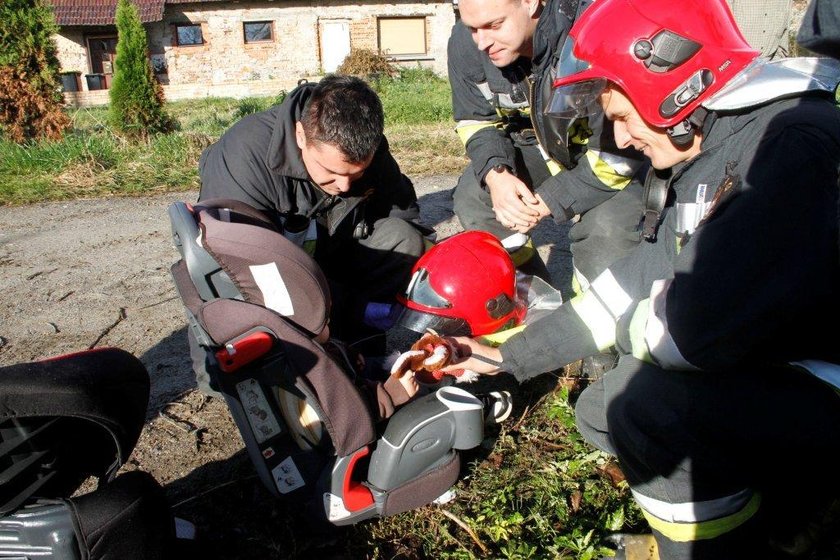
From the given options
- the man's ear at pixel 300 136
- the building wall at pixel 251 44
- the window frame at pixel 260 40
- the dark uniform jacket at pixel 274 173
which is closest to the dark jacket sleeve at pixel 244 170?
the dark uniform jacket at pixel 274 173

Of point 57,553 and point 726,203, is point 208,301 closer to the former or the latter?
point 57,553

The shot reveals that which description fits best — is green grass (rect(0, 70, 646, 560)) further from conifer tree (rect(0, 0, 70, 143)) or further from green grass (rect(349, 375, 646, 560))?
conifer tree (rect(0, 0, 70, 143))

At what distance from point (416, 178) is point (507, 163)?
4.07m

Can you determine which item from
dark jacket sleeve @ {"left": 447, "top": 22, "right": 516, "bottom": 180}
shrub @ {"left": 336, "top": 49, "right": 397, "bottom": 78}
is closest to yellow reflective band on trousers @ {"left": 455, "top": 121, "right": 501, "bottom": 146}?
dark jacket sleeve @ {"left": 447, "top": 22, "right": 516, "bottom": 180}

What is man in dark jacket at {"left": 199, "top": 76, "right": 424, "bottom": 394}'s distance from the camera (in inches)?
117

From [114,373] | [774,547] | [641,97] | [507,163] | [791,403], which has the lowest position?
[774,547]

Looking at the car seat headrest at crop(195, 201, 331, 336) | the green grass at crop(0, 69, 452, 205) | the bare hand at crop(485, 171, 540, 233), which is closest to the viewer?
the car seat headrest at crop(195, 201, 331, 336)

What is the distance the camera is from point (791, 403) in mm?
1878

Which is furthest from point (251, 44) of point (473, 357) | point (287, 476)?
point (287, 476)

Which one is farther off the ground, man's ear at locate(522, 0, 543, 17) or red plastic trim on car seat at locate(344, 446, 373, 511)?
man's ear at locate(522, 0, 543, 17)

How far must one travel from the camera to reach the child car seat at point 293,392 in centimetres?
212

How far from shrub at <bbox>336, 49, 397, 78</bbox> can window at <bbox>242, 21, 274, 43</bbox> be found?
308 cm

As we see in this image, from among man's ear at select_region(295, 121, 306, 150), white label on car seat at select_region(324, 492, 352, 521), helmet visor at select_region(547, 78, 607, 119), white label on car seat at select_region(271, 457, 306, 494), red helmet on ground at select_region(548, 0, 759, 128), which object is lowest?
white label on car seat at select_region(324, 492, 352, 521)

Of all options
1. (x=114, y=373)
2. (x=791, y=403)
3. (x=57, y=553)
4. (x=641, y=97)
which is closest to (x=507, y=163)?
(x=641, y=97)
